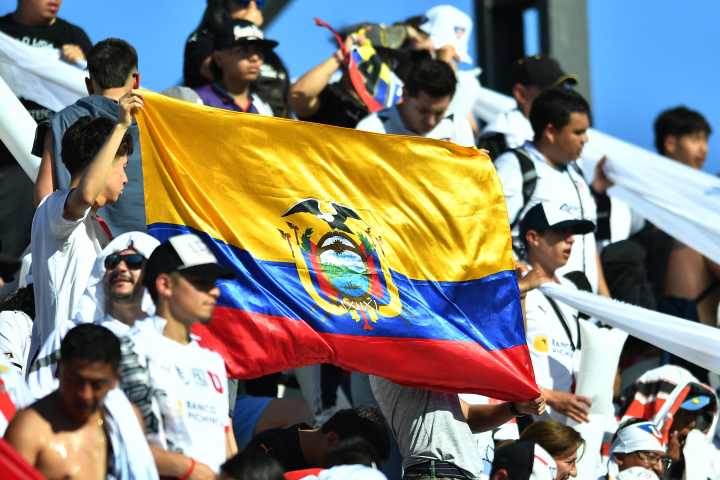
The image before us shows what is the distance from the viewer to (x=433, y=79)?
6766mm

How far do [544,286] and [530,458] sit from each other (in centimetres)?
152

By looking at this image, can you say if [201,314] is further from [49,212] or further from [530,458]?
[530,458]

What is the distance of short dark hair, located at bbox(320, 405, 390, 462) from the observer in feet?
16.2

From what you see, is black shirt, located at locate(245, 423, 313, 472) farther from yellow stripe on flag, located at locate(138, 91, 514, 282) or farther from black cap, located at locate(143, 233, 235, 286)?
black cap, located at locate(143, 233, 235, 286)

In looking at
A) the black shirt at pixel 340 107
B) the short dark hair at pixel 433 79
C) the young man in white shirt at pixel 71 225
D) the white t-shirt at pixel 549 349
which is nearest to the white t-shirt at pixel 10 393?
→ the young man in white shirt at pixel 71 225

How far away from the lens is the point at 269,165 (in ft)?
16.9

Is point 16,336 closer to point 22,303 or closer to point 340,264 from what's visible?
point 22,303

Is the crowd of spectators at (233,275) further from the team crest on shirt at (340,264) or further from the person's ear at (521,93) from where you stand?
the team crest on shirt at (340,264)

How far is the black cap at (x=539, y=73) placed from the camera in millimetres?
8250

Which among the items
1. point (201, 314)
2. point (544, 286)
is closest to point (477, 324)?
point (544, 286)

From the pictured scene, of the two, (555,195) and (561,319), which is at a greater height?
(555,195)

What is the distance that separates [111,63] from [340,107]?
280 cm

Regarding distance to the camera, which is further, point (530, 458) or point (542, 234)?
point (542, 234)

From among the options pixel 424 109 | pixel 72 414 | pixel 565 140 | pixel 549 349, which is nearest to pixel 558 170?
pixel 565 140
